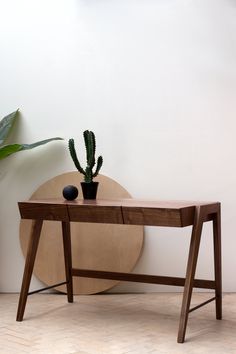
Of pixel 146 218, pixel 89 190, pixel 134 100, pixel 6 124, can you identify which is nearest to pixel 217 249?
pixel 146 218

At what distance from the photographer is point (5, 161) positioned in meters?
4.76

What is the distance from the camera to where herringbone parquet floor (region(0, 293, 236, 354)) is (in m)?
3.20

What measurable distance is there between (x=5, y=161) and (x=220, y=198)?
175 cm

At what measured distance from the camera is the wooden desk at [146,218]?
3.34m

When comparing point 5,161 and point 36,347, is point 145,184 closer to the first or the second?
point 5,161

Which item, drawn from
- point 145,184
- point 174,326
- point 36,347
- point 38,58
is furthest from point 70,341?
point 38,58

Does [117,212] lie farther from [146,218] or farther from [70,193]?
[70,193]

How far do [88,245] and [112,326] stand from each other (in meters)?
1.08

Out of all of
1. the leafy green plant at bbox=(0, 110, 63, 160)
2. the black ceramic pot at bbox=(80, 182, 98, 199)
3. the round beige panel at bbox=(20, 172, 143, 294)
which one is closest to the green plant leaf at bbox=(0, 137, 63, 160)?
the leafy green plant at bbox=(0, 110, 63, 160)

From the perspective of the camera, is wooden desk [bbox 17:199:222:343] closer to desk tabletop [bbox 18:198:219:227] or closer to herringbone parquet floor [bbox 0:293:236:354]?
desk tabletop [bbox 18:198:219:227]

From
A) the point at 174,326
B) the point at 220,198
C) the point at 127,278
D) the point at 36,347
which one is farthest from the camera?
the point at 220,198

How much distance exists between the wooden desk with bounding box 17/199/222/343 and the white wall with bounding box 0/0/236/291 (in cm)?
80

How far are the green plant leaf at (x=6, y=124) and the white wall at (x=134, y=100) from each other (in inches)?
5.1

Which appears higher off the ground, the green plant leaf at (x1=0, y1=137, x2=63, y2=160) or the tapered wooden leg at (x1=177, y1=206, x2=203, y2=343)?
the green plant leaf at (x1=0, y1=137, x2=63, y2=160)
